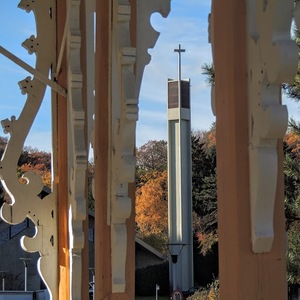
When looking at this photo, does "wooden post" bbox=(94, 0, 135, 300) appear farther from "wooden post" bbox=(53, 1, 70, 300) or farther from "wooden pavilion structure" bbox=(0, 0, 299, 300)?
"wooden post" bbox=(53, 1, 70, 300)

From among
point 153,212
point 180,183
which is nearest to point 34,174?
point 180,183

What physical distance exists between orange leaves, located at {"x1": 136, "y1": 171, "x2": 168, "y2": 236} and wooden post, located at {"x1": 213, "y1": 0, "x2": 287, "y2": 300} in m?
19.1

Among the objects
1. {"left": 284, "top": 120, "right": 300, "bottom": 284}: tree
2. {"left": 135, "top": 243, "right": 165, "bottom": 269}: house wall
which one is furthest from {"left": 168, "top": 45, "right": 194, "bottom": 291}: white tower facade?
{"left": 284, "top": 120, "right": 300, "bottom": 284}: tree

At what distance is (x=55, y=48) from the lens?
405 centimetres

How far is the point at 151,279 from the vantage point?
1936 centimetres

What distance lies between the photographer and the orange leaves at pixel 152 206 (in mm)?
20672

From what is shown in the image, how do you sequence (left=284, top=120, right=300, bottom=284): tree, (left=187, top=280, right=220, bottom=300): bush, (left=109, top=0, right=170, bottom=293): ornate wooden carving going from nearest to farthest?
(left=109, top=0, right=170, bottom=293): ornate wooden carving, (left=284, top=120, right=300, bottom=284): tree, (left=187, top=280, right=220, bottom=300): bush

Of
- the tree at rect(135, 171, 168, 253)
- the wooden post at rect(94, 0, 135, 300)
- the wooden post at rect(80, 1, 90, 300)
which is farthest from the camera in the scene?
the tree at rect(135, 171, 168, 253)

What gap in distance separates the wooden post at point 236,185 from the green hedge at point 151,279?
17643 millimetres

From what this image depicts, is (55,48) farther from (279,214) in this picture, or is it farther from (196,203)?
(196,203)

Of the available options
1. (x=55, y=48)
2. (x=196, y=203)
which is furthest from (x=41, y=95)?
(x=196, y=203)

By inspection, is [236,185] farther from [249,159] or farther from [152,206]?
[152,206]

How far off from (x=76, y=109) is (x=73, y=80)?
0.51ft

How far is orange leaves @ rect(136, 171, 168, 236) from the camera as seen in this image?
20.7 meters
